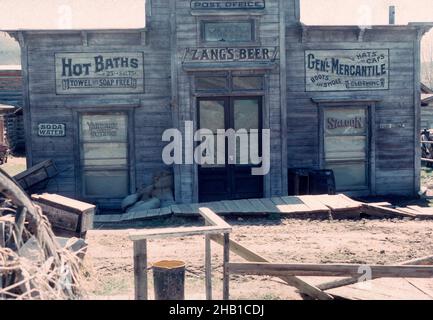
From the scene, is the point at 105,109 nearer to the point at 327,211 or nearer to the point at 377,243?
the point at 327,211

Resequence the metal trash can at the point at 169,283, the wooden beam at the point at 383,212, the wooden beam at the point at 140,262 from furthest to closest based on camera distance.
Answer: the wooden beam at the point at 383,212 → the metal trash can at the point at 169,283 → the wooden beam at the point at 140,262

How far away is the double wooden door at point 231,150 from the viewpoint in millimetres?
14242

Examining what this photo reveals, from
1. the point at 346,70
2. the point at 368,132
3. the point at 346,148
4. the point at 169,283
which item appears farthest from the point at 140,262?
the point at 368,132

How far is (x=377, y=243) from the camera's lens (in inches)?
401

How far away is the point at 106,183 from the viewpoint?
14641 mm

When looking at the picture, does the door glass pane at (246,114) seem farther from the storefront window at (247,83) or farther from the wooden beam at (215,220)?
the wooden beam at (215,220)

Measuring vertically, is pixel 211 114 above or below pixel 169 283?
above

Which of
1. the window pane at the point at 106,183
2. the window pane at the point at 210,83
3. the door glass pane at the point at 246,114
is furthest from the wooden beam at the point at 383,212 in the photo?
the window pane at the point at 106,183

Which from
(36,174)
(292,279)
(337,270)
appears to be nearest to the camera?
(337,270)

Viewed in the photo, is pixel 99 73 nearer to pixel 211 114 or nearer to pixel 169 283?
pixel 211 114

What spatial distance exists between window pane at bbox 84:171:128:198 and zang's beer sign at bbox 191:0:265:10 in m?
4.58

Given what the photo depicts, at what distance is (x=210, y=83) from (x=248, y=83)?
0.94 metres

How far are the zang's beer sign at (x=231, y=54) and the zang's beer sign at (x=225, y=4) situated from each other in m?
1.00

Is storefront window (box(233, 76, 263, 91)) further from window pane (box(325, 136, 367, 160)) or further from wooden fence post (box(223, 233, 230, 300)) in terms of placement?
wooden fence post (box(223, 233, 230, 300))
